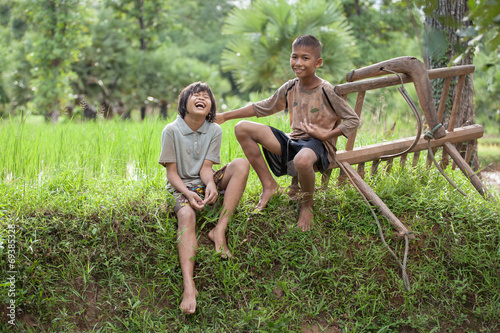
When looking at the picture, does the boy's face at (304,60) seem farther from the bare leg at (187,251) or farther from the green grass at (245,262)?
the bare leg at (187,251)

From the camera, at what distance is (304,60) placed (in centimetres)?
270

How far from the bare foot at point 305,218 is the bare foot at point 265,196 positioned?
0.23m

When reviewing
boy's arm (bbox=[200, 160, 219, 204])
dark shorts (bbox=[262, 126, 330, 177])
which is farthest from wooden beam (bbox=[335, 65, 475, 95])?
boy's arm (bbox=[200, 160, 219, 204])

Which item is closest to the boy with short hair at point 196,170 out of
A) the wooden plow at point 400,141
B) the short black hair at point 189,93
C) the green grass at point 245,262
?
the short black hair at point 189,93

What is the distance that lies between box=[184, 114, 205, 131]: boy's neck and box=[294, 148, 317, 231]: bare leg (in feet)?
2.19

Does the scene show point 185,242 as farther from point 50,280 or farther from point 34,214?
point 34,214

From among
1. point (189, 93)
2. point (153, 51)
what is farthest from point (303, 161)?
point (153, 51)

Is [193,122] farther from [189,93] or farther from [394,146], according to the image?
[394,146]

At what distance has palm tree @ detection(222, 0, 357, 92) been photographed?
694 centimetres

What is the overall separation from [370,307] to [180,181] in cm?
137

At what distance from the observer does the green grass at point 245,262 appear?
2459 mm

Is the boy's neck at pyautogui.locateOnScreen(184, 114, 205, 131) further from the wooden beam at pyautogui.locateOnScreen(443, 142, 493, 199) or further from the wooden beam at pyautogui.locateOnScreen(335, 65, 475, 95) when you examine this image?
the wooden beam at pyautogui.locateOnScreen(443, 142, 493, 199)

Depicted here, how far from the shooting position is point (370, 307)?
2535 millimetres

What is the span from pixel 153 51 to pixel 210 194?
1119 centimetres
